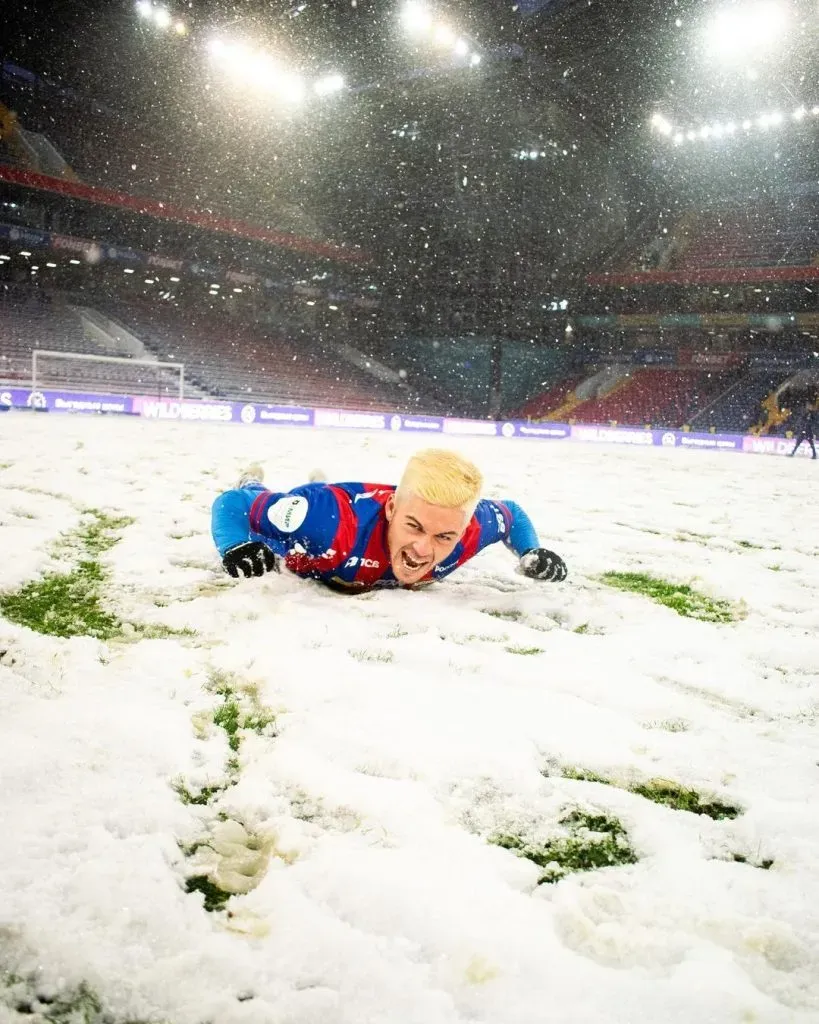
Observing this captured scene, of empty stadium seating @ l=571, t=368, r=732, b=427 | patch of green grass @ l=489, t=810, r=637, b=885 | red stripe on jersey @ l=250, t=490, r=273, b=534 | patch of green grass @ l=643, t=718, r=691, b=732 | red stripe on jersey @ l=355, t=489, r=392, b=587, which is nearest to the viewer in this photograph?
patch of green grass @ l=489, t=810, r=637, b=885

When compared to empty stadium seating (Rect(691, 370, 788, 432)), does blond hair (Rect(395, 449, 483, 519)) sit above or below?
below

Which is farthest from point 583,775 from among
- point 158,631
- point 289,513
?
point 289,513

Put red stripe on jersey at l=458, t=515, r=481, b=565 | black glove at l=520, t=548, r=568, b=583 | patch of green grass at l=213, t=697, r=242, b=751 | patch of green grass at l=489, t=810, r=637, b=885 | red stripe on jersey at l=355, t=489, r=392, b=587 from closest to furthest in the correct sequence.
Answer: patch of green grass at l=489, t=810, r=637, b=885 < patch of green grass at l=213, t=697, r=242, b=751 < red stripe on jersey at l=355, t=489, r=392, b=587 < red stripe on jersey at l=458, t=515, r=481, b=565 < black glove at l=520, t=548, r=568, b=583

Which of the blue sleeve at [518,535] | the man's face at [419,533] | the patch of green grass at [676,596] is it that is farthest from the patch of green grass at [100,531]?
the patch of green grass at [676,596]

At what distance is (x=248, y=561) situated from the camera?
277 cm

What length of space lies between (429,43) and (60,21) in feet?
38.0

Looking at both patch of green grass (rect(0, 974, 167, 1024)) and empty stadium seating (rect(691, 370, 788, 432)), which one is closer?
patch of green grass (rect(0, 974, 167, 1024))

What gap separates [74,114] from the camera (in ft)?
86.8

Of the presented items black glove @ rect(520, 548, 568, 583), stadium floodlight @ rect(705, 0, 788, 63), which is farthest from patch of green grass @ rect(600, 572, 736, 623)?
stadium floodlight @ rect(705, 0, 788, 63)

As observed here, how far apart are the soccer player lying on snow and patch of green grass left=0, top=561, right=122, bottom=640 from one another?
516 mm

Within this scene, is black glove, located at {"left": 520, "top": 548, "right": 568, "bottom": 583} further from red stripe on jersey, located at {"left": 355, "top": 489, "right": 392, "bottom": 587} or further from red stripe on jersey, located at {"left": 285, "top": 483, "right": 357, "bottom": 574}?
red stripe on jersey, located at {"left": 285, "top": 483, "right": 357, "bottom": 574}

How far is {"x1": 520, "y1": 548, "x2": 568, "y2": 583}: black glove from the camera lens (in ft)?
10.9

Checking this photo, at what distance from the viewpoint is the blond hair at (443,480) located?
2684 mm

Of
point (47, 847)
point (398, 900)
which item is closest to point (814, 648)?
point (398, 900)
